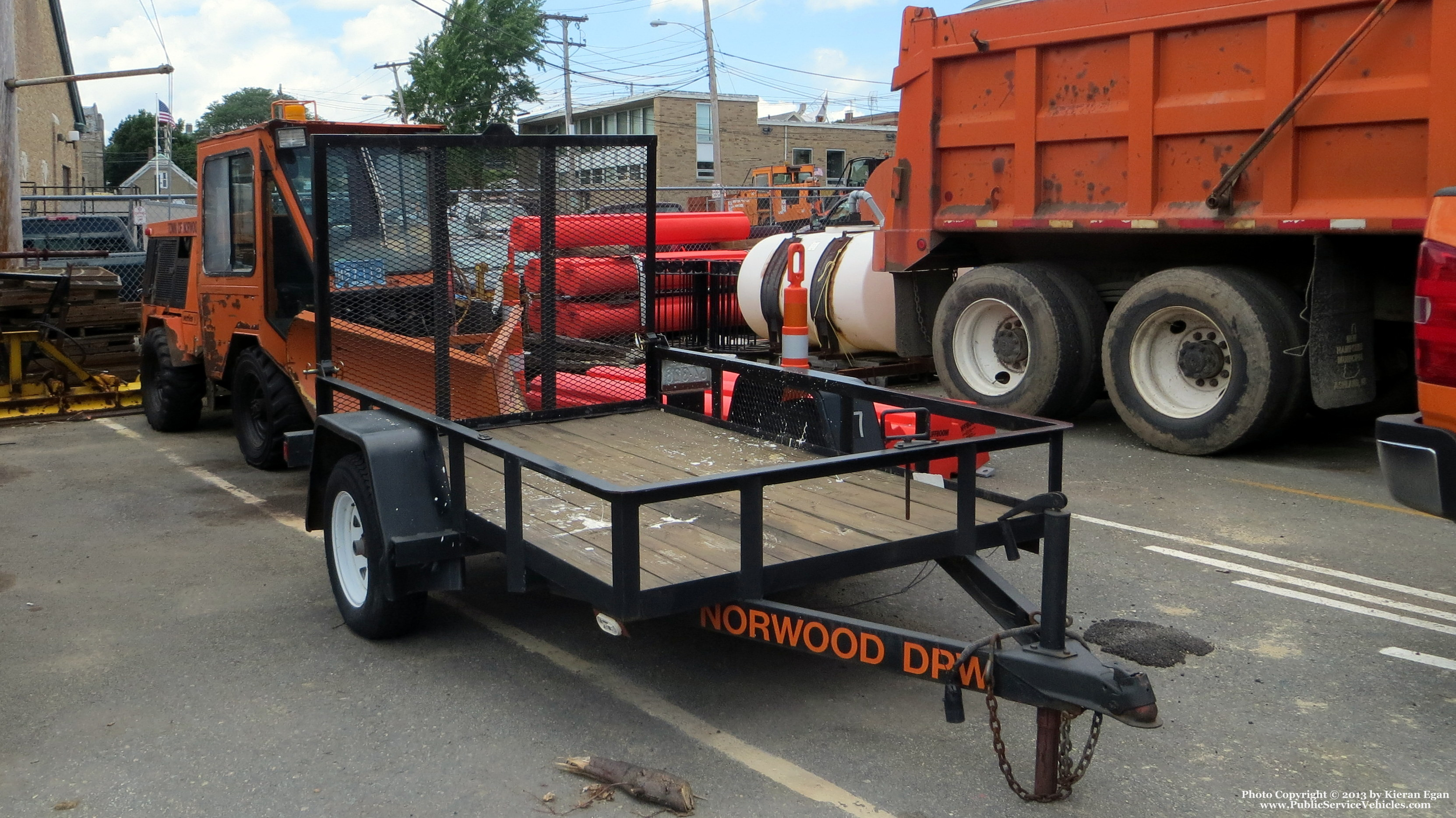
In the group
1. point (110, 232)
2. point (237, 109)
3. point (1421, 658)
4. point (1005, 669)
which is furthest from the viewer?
point (237, 109)

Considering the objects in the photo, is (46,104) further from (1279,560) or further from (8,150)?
(1279,560)

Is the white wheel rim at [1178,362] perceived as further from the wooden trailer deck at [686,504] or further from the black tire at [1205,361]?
the wooden trailer deck at [686,504]

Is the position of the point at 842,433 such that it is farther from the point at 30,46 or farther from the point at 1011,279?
the point at 30,46

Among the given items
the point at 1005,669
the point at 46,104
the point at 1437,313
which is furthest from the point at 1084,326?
the point at 46,104

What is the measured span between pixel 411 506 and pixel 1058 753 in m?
2.57

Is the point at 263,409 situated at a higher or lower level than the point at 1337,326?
lower

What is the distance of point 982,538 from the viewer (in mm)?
4527

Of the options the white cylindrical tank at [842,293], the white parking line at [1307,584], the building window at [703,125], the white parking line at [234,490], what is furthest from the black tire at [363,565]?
the building window at [703,125]

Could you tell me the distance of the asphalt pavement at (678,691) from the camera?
12.5 feet

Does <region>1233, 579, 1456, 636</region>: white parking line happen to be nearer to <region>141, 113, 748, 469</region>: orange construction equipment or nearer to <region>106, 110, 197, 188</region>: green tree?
<region>141, 113, 748, 469</region>: orange construction equipment

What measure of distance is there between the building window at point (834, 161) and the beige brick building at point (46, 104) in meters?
33.5

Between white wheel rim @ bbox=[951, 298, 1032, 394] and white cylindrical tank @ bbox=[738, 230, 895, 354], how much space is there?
108 cm

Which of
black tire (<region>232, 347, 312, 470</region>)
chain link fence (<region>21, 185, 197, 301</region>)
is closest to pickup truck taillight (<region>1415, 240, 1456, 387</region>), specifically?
black tire (<region>232, 347, 312, 470</region>)

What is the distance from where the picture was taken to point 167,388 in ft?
34.2
